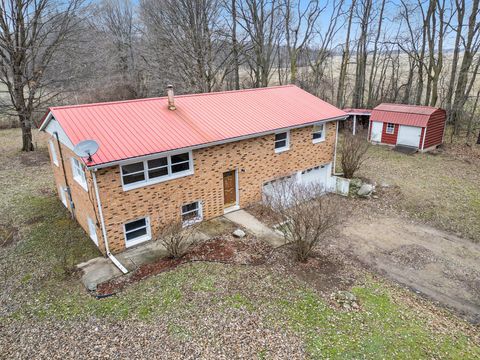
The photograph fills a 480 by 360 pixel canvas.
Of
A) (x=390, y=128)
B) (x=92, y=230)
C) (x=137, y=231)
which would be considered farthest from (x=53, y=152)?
(x=390, y=128)

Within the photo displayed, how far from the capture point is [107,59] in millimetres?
34469

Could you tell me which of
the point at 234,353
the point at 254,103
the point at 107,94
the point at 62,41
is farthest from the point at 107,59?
the point at 234,353

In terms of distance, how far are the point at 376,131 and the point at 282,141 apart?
14.5 meters

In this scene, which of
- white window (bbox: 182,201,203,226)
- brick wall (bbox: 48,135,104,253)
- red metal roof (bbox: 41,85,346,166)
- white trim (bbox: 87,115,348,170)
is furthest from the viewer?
white window (bbox: 182,201,203,226)

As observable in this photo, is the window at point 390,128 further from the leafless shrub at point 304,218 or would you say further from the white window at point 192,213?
the white window at point 192,213

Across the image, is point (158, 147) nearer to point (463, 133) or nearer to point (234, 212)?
point (234, 212)

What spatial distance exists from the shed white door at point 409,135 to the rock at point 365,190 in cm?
1017

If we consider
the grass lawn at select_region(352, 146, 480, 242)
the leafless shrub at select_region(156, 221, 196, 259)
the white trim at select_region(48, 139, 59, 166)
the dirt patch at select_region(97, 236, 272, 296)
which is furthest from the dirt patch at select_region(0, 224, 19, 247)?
the grass lawn at select_region(352, 146, 480, 242)

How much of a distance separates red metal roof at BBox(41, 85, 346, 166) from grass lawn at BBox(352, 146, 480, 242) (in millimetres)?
5717

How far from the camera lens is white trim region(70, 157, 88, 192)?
1174 centimetres

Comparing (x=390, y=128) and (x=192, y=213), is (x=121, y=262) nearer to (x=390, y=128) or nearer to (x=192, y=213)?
(x=192, y=213)

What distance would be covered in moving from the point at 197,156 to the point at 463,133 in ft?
87.7

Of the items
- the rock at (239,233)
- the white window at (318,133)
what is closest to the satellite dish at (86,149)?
the rock at (239,233)

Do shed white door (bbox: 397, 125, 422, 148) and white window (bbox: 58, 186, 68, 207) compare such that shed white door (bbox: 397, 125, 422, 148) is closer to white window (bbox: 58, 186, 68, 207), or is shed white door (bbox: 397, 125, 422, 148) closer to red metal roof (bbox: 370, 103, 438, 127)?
red metal roof (bbox: 370, 103, 438, 127)
